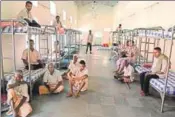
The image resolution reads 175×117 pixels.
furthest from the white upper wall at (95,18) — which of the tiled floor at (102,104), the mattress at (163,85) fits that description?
the mattress at (163,85)

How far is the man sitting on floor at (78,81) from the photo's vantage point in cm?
443

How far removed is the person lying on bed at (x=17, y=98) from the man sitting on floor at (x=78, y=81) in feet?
3.74

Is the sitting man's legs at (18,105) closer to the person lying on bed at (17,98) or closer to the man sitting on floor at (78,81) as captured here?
the person lying on bed at (17,98)

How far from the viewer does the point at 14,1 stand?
A: 4902mm

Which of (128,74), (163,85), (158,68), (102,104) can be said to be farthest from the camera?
(128,74)

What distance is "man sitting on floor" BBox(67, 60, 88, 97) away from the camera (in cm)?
443

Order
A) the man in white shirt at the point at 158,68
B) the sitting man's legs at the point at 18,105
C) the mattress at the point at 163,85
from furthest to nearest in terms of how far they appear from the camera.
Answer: the man in white shirt at the point at 158,68, the mattress at the point at 163,85, the sitting man's legs at the point at 18,105

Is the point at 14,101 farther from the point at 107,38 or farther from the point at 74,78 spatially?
Result: the point at 107,38

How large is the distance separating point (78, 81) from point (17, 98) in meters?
1.56

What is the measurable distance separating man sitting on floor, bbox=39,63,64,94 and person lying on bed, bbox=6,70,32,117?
953 millimetres

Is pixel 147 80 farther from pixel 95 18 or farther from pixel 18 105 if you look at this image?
pixel 95 18

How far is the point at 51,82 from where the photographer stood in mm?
4492

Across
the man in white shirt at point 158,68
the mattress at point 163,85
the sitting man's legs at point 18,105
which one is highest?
the man in white shirt at point 158,68

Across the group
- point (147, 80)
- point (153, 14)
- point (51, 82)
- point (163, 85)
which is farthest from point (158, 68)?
point (153, 14)
